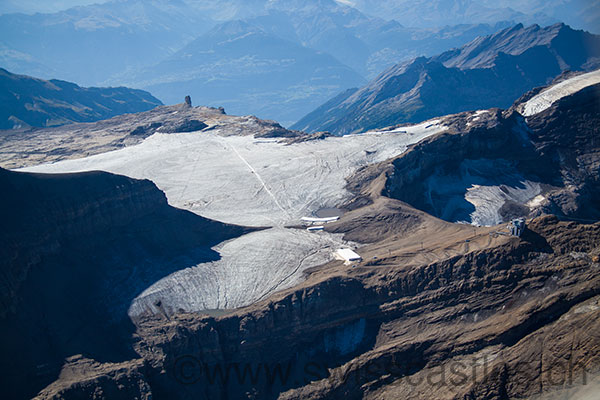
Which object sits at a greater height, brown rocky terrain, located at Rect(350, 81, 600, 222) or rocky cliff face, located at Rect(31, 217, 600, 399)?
brown rocky terrain, located at Rect(350, 81, 600, 222)

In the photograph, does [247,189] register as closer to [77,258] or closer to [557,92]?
[77,258]

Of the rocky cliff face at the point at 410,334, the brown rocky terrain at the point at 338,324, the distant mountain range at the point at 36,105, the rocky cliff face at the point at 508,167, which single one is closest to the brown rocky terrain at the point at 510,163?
the rocky cliff face at the point at 508,167

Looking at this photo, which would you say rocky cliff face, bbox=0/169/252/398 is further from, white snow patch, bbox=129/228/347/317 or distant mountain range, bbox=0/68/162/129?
distant mountain range, bbox=0/68/162/129

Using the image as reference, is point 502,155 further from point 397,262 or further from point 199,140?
point 199,140

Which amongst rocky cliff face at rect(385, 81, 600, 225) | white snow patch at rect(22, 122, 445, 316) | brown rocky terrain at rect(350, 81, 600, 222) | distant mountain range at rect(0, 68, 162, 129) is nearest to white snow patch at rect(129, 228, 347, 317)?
white snow patch at rect(22, 122, 445, 316)

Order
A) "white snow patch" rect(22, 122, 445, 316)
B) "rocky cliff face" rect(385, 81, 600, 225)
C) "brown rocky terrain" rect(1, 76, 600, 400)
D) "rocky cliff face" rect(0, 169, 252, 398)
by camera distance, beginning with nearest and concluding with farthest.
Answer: "brown rocky terrain" rect(1, 76, 600, 400)
"rocky cliff face" rect(0, 169, 252, 398)
"white snow patch" rect(22, 122, 445, 316)
"rocky cliff face" rect(385, 81, 600, 225)

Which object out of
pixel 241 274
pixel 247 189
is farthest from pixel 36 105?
pixel 241 274
